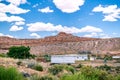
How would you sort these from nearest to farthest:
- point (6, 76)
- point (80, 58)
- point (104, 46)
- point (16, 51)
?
point (6, 76) < point (16, 51) < point (80, 58) < point (104, 46)

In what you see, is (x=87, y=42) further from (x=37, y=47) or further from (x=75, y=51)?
(x=37, y=47)

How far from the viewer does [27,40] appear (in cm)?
19075

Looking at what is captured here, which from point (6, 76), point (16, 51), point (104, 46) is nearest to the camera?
point (6, 76)

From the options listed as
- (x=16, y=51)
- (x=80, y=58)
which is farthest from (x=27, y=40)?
(x=16, y=51)

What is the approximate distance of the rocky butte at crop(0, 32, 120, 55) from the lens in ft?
528

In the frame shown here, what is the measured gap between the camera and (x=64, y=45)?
171375 mm

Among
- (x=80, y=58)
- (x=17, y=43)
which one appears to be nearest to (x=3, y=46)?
(x=17, y=43)

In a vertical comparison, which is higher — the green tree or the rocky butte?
the rocky butte

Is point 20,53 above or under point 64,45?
under

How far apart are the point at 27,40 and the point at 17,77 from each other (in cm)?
18038

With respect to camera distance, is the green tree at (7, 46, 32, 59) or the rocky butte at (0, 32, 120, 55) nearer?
the green tree at (7, 46, 32, 59)

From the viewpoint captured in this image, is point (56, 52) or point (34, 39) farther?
point (34, 39)

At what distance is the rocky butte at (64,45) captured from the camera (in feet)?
528

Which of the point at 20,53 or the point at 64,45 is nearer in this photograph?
the point at 20,53
